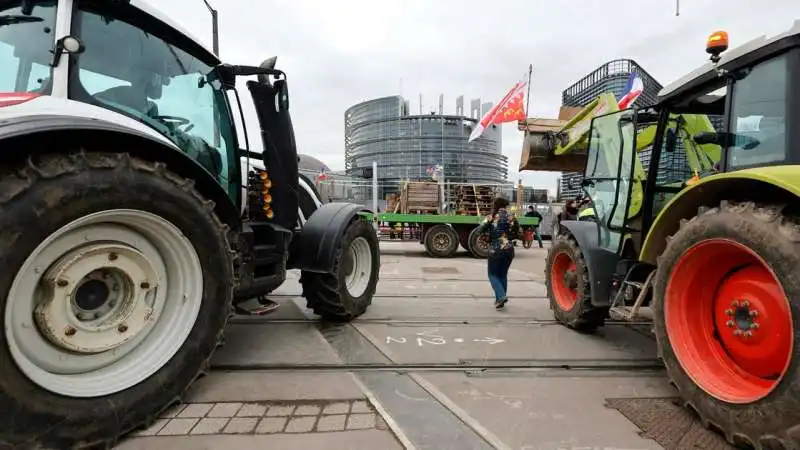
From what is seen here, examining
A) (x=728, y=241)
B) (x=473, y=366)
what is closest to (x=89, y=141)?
(x=473, y=366)

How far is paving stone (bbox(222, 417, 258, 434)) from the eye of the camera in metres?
2.39

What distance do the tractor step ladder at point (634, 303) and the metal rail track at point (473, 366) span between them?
1.31 feet

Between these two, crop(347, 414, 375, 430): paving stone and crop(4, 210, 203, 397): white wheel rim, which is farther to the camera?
crop(347, 414, 375, 430): paving stone

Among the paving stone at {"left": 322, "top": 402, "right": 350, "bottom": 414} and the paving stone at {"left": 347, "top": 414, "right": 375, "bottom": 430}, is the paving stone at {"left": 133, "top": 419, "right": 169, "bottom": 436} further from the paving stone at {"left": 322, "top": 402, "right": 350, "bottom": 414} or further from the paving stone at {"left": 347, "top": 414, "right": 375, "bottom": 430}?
the paving stone at {"left": 347, "top": 414, "right": 375, "bottom": 430}

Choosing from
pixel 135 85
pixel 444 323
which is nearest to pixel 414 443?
pixel 444 323

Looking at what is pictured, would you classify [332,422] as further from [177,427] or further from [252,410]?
[177,427]

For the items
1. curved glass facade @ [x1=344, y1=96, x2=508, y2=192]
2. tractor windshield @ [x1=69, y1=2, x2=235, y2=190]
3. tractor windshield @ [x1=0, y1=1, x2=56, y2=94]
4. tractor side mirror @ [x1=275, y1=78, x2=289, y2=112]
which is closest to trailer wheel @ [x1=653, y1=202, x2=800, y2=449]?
tractor side mirror @ [x1=275, y1=78, x2=289, y2=112]

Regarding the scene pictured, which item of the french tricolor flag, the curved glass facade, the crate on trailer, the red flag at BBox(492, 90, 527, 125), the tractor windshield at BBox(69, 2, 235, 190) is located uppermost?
the curved glass facade

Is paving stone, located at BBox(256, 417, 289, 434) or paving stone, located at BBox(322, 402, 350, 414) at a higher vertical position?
paving stone, located at BBox(256, 417, 289, 434)

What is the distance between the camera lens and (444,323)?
4812 millimetres

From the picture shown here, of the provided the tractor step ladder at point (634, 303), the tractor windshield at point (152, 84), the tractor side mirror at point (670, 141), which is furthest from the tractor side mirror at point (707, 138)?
the tractor windshield at point (152, 84)

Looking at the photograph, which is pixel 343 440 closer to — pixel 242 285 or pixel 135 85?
pixel 242 285

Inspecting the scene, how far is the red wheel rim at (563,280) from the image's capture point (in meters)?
4.82

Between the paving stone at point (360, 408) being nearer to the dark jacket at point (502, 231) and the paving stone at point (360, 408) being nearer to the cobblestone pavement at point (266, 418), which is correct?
the cobblestone pavement at point (266, 418)
